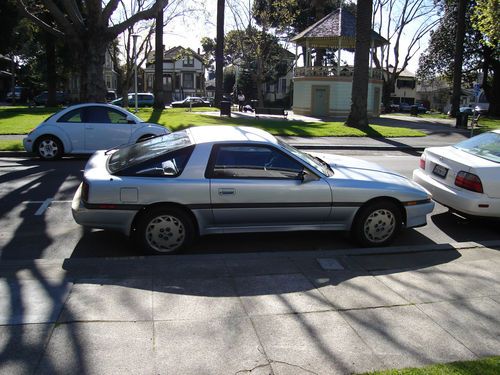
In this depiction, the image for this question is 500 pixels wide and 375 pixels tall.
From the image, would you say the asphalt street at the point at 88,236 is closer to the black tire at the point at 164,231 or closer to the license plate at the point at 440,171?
the black tire at the point at 164,231

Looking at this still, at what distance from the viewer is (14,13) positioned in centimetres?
3319

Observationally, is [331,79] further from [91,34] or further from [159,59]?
[91,34]

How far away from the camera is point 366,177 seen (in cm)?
620

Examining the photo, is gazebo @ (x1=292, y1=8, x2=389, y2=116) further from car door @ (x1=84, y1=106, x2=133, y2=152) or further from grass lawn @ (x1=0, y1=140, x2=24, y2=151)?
car door @ (x1=84, y1=106, x2=133, y2=152)

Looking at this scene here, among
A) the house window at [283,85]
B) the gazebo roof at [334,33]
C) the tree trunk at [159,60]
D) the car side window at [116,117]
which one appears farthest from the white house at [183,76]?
the car side window at [116,117]

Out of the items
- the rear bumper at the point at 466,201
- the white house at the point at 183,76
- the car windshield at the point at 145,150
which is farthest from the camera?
the white house at the point at 183,76

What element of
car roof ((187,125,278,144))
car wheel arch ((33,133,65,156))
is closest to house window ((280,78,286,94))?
car wheel arch ((33,133,65,156))

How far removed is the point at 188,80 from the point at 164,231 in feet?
272

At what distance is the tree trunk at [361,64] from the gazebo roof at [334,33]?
1362cm

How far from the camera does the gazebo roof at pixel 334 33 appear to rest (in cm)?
3553

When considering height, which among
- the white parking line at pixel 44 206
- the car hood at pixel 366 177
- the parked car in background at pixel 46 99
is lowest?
the white parking line at pixel 44 206

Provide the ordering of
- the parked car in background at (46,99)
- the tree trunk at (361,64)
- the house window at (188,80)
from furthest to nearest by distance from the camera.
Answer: the house window at (188,80) → the parked car in background at (46,99) → the tree trunk at (361,64)

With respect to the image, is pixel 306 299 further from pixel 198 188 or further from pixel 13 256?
pixel 13 256

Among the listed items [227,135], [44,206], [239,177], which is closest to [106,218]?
[239,177]
